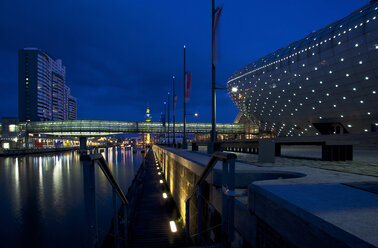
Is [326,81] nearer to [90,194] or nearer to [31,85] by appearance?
[90,194]

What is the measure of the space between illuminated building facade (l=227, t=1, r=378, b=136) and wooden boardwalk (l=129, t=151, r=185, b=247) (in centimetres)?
3311

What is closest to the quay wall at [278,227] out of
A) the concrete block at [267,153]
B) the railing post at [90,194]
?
the railing post at [90,194]

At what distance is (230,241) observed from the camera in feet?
14.1

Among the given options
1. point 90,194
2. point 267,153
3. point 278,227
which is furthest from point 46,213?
point 278,227

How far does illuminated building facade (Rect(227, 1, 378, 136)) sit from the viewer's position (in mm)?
37281

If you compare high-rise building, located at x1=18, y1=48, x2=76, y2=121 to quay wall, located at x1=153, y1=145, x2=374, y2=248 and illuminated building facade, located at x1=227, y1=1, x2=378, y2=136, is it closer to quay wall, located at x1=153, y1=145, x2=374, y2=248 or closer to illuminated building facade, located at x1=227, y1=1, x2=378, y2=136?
illuminated building facade, located at x1=227, y1=1, x2=378, y2=136

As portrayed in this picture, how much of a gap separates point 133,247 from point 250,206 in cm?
814

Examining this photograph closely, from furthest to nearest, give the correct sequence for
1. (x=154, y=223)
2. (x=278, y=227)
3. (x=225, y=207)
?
(x=154, y=223)
(x=225, y=207)
(x=278, y=227)

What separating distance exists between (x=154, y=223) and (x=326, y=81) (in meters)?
44.3

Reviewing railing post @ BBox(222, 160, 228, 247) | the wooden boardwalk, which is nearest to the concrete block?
the wooden boardwalk

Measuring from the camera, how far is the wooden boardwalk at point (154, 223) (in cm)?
1103

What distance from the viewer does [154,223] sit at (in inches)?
537

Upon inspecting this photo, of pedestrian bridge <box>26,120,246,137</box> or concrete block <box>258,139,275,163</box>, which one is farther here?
pedestrian bridge <box>26,120,246,137</box>

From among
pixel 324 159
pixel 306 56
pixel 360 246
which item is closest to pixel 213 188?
pixel 360 246
